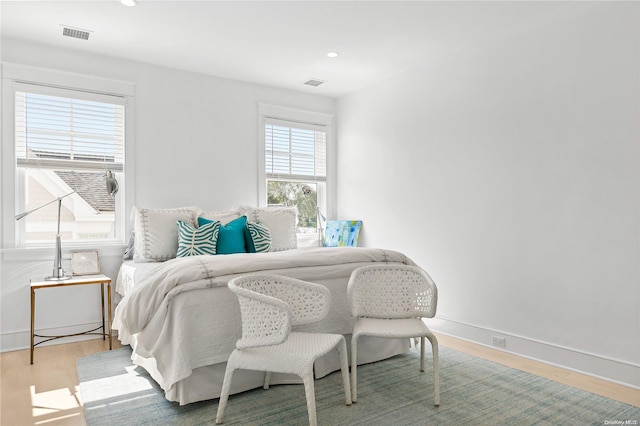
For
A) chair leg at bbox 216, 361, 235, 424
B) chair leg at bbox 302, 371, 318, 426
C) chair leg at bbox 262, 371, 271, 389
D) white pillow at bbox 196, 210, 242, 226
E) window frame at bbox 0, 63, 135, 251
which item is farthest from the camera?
white pillow at bbox 196, 210, 242, 226

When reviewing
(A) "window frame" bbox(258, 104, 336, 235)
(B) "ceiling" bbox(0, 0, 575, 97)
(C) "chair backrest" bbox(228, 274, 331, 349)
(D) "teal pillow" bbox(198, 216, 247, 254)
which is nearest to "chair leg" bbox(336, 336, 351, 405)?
(C) "chair backrest" bbox(228, 274, 331, 349)

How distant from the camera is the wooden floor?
2236 millimetres

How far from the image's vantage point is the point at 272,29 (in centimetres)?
337

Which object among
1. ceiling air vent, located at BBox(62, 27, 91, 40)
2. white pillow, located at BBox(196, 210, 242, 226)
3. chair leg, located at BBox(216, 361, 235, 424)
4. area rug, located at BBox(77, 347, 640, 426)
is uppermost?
ceiling air vent, located at BBox(62, 27, 91, 40)

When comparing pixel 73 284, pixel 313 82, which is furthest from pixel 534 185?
pixel 73 284

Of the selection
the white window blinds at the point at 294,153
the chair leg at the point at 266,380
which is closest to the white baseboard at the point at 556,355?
the chair leg at the point at 266,380

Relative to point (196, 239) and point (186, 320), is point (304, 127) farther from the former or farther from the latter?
point (186, 320)

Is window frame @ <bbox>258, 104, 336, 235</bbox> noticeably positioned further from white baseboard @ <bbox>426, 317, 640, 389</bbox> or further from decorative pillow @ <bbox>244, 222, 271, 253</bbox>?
white baseboard @ <bbox>426, 317, 640, 389</bbox>

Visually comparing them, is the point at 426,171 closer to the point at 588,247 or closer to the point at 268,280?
the point at 588,247

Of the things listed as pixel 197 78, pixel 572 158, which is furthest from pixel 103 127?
pixel 572 158

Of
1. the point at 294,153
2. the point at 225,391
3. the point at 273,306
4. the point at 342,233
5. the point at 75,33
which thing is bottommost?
the point at 225,391

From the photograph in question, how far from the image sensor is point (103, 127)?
3.87 metres

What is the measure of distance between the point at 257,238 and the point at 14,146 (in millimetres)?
2138

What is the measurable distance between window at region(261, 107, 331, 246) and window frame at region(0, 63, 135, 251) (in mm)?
1428
